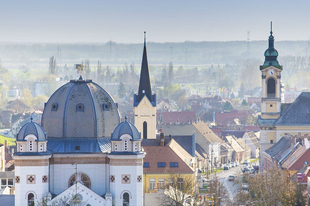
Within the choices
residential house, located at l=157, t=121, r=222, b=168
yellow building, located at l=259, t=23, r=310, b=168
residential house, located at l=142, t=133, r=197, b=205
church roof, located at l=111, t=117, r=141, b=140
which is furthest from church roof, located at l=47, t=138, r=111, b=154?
residential house, located at l=157, t=121, r=222, b=168

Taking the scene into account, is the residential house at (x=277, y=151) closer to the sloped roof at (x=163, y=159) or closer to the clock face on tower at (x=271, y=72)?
the clock face on tower at (x=271, y=72)

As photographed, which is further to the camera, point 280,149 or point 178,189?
point 280,149

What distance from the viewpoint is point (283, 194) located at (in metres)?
96.6

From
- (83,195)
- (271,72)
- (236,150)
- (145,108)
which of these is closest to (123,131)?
(83,195)

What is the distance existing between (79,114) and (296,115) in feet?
189

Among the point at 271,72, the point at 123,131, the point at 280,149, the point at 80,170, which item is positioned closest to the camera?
the point at 123,131

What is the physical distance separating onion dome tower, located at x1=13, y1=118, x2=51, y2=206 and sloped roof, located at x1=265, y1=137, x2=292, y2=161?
139 feet

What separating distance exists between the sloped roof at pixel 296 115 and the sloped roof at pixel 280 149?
510cm

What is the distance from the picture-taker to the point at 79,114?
92625 mm

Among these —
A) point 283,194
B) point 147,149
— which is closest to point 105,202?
point 283,194

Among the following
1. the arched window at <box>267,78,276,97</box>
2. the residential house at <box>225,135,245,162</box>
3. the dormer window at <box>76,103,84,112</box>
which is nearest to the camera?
the dormer window at <box>76,103,84,112</box>

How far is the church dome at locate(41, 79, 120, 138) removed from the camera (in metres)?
92.2

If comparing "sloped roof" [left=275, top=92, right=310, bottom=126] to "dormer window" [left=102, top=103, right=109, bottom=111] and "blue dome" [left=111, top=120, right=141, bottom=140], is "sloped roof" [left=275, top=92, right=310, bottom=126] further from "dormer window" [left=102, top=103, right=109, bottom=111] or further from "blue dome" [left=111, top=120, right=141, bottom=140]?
"blue dome" [left=111, top=120, right=141, bottom=140]

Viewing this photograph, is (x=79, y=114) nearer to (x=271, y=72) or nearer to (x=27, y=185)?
(x=27, y=185)
